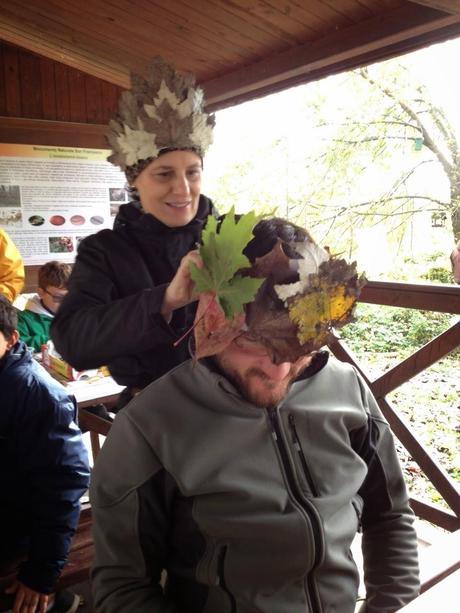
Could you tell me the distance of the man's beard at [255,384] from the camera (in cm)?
111

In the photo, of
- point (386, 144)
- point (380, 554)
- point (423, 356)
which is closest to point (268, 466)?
point (380, 554)

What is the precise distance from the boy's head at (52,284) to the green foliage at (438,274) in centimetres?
713

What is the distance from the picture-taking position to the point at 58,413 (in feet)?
5.65

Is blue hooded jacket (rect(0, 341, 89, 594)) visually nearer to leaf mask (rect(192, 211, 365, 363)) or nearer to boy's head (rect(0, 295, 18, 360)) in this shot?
boy's head (rect(0, 295, 18, 360))

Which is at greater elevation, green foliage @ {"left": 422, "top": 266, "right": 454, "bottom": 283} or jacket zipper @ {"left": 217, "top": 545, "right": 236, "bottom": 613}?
jacket zipper @ {"left": 217, "top": 545, "right": 236, "bottom": 613}

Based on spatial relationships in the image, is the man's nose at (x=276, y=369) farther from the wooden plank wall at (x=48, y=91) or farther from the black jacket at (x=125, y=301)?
the wooden plank wall at (x=48, y=91)

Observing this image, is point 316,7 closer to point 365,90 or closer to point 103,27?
point 103,27

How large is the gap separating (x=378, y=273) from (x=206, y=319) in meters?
8.05

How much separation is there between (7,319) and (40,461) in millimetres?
482

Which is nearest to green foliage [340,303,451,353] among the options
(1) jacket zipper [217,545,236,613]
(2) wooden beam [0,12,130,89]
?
(2) wooden beam [0,12,130,89]

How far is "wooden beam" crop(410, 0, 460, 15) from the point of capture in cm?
177

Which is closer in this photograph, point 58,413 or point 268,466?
point 268,466

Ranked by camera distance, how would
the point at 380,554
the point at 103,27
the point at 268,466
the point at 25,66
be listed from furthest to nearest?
the point at 25,66 → the point at 103,27 → the point at 380,554 → the point at 268,466

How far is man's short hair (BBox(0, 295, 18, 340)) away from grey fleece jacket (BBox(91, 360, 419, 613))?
2.75 feet
